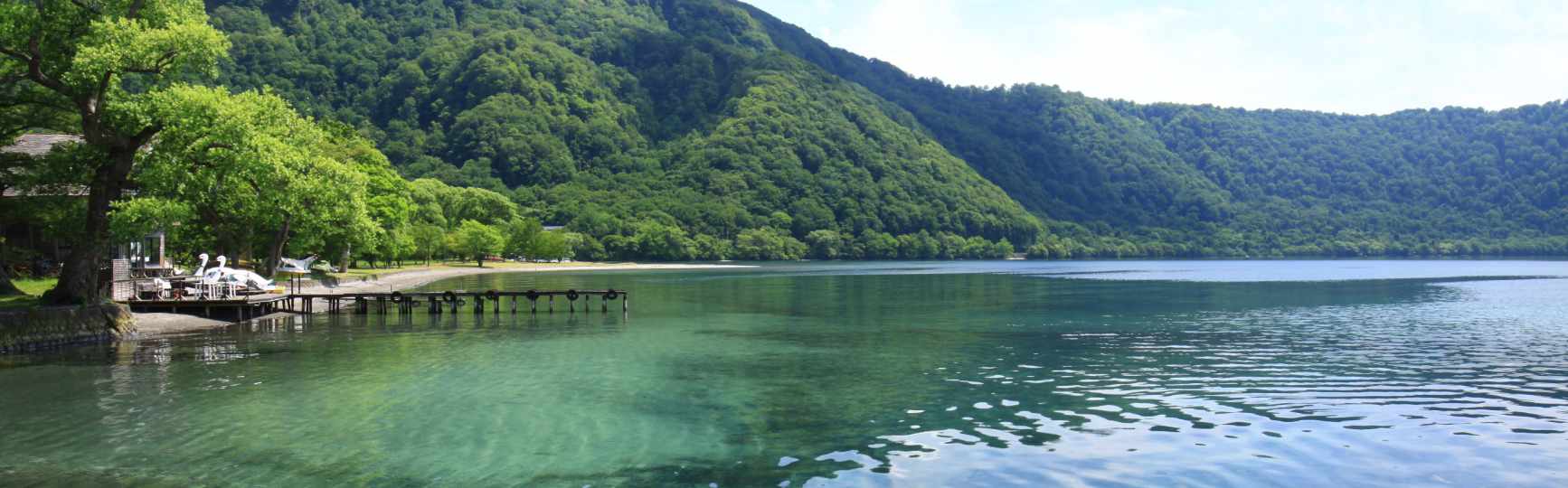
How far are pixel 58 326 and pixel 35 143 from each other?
1751cm

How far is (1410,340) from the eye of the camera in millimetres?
36375

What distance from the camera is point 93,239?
34281mm

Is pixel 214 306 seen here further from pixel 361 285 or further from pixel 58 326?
pixel 361 285

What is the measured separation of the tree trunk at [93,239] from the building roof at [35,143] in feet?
24.7

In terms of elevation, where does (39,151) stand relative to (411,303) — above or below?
above

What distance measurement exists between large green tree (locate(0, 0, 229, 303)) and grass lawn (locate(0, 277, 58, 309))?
1.40m

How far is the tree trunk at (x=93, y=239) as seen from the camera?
34031 millimetres

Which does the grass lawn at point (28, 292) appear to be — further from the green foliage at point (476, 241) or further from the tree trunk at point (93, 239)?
the green foliage at point (476, 241)

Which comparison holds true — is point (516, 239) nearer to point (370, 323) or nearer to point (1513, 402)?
point (370, 323)

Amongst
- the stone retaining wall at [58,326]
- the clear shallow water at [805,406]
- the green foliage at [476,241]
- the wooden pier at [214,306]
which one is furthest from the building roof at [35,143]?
the green foliage at [476,241]

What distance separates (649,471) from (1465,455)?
13769mm

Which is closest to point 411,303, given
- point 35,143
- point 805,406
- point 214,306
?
point 214,306

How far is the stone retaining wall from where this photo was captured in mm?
31328

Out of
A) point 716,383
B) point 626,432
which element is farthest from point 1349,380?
point 626,432
